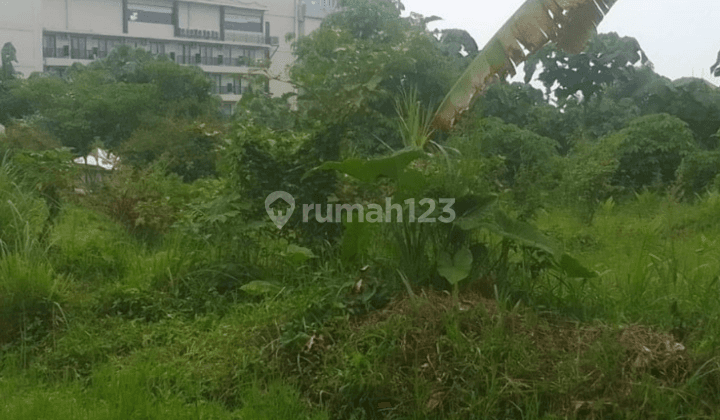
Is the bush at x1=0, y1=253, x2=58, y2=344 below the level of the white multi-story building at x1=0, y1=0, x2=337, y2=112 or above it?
below

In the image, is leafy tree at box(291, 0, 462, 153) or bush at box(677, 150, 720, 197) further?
bush at box(677, 150, 720, 197)

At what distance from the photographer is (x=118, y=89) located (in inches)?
536

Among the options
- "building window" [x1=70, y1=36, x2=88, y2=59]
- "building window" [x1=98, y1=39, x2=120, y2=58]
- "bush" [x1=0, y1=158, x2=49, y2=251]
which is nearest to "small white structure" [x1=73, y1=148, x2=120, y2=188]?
"bush" [x1=0, y1=158, x2=49, y2=251]

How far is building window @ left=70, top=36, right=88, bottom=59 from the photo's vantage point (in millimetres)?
21553

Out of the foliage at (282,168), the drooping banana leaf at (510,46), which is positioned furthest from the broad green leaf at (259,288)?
the drooping banana leaf at (510,46)

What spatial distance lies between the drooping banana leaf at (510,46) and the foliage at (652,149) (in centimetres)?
362

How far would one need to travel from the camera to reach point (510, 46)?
6.54 meters

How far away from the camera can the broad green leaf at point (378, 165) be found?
13.6 feet

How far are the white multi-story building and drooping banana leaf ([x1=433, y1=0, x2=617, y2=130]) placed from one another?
1344 cm

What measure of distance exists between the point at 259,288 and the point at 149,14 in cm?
2024

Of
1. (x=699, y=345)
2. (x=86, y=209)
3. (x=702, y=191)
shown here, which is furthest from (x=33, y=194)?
(x=702, y=191)

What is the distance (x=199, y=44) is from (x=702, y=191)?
57.4 ft

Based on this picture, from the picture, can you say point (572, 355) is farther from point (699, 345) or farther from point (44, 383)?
point (44, 383)

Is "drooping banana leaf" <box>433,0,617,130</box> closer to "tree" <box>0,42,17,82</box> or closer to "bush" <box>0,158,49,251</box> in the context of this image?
"bush" <box>0,158,49,251</box>
